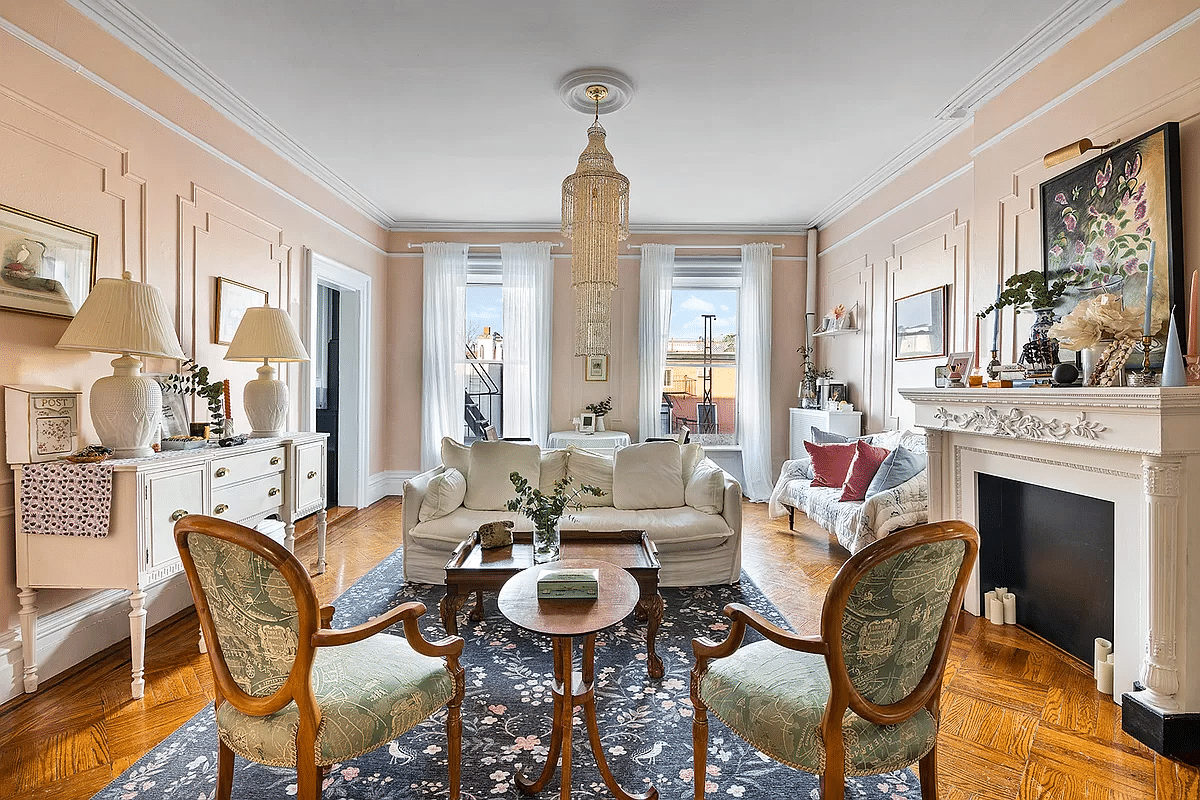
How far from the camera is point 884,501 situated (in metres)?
3.75

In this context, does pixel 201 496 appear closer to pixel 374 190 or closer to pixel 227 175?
pixel 227 175

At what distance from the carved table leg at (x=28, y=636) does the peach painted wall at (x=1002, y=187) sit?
15.5ft

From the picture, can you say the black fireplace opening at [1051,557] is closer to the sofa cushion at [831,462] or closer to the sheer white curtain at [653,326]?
A: the sofa cushion at [831,462]

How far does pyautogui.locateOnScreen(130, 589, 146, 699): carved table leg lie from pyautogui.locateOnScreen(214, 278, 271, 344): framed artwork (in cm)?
181

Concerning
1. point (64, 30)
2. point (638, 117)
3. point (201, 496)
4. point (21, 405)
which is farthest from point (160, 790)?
point (638, 117)

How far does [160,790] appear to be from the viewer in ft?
6.16

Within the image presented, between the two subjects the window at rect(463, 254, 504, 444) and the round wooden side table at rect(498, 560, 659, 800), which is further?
the window at rect(463, 254, 504, 444)

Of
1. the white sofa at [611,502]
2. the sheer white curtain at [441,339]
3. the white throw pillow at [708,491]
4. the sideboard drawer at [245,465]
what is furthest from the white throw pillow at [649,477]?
the sheer white curtain at [441,339]

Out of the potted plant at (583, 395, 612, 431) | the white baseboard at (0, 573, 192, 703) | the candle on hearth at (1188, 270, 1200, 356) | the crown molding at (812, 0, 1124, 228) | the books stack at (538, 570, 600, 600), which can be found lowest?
the white baseboard at (0, 573, 192, 703)

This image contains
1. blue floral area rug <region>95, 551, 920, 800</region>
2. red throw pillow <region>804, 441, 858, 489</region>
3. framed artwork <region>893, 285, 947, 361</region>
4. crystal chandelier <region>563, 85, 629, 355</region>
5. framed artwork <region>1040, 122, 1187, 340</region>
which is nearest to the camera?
blue floral area rug <region>95, 551, 920, 800</region>

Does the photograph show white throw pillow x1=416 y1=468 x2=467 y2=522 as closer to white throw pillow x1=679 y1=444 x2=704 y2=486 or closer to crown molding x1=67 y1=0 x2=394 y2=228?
white throw pillow x1=679 y1=444 x2=704 y2=486

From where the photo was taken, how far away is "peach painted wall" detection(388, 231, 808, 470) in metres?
6.67

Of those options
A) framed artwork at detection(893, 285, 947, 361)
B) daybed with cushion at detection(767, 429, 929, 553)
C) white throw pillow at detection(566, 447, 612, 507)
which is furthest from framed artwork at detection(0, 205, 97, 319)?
framed artwork at detection(893, 285, 947, 361)

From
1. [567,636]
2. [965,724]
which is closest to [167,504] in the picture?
[567,636]
